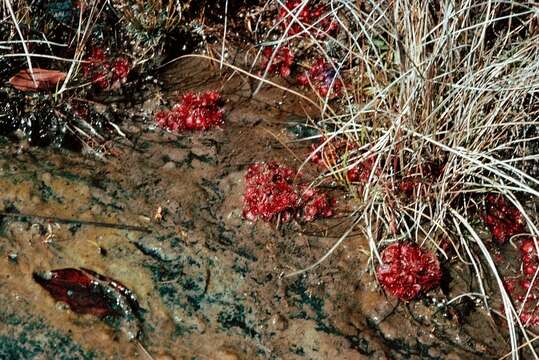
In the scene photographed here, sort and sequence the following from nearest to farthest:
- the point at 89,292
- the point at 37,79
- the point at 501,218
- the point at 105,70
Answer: the point at 89,292 → the point at 501,218 → the point at 37,79 → the point at 105,70

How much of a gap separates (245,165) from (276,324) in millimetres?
1223

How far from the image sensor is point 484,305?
4.44m

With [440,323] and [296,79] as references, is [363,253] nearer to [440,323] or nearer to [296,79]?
[440,323]

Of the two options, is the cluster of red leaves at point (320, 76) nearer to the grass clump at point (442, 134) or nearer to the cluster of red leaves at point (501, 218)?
the grass clump at point (442, 134)

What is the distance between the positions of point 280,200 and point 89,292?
1310mm

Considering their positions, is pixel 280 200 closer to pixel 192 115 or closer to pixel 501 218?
pixel 192 115

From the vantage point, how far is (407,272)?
14.3 feet

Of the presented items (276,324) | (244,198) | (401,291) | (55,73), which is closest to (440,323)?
(401,291)

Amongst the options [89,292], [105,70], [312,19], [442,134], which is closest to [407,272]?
[442,134]

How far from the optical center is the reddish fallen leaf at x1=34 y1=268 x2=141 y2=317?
4.13 metres

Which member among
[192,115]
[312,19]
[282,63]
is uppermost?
[312,19]

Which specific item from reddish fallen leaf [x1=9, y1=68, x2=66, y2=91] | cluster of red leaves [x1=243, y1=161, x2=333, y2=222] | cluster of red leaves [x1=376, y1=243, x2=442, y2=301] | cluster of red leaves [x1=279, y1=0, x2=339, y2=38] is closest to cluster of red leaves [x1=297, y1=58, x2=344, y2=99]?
cluster of red leaves [x1=279, y1=0, x2=339, y2=38]

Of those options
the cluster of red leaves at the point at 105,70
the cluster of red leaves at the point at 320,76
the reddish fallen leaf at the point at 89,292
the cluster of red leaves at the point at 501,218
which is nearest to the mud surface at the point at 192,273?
the reddish fallen leaf at the point at 89,292

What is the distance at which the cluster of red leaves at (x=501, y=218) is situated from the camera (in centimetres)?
482
